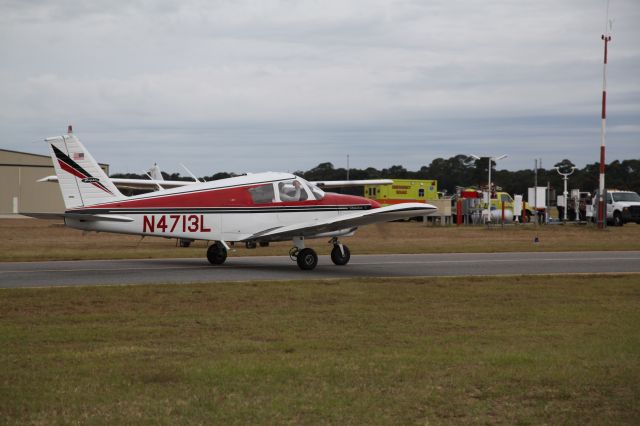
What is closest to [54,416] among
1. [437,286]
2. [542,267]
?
[437,286]

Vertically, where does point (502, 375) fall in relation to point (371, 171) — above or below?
below

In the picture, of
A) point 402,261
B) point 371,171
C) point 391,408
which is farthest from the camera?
point 371,171

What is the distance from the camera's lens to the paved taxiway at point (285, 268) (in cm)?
1922

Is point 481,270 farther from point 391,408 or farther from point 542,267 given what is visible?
point 391,408

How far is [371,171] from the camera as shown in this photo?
123 m

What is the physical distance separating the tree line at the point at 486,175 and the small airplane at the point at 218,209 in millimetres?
88311

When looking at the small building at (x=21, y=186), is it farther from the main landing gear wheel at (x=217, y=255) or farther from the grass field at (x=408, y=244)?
the main landing gear wheel at (x=217, y=255)

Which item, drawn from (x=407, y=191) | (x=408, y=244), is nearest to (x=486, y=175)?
(x=407, y=191)

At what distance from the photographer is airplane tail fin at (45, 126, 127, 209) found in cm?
2039

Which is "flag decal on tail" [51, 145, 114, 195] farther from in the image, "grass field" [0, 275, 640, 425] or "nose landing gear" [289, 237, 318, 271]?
"nose landing gear" [289, 237, 318, 271]

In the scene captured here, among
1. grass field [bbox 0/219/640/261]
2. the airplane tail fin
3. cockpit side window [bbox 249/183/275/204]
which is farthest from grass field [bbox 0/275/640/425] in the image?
grass field [bbox 0/219/640/261]

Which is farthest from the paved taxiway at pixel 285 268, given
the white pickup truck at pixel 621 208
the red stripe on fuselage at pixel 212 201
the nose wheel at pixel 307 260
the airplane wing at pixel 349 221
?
the white pickup truck at pixel 621 208

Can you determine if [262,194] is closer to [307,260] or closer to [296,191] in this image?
[296,191]

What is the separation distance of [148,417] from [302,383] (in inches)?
70.2
